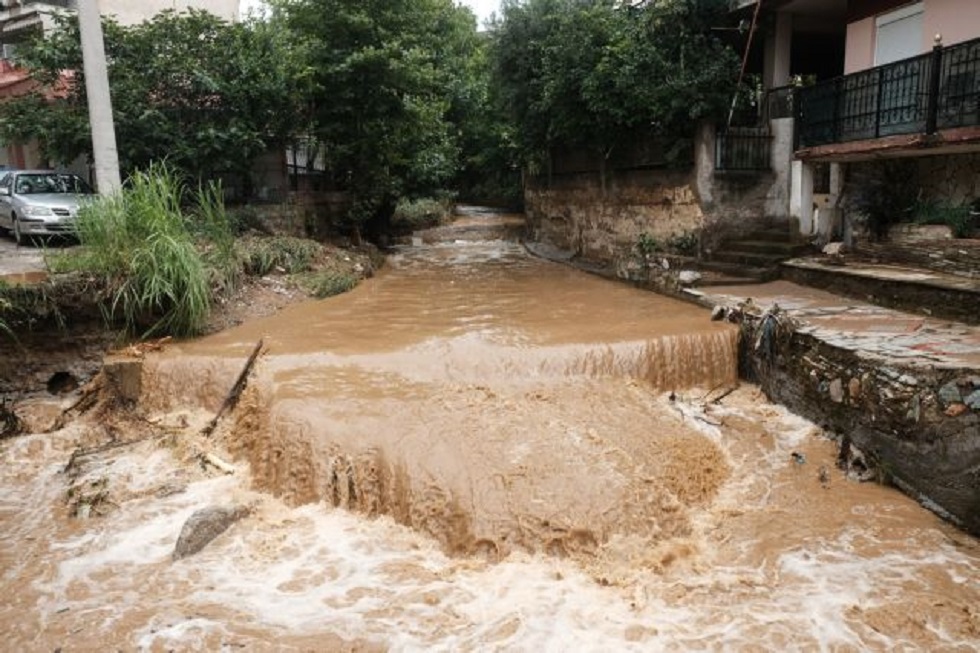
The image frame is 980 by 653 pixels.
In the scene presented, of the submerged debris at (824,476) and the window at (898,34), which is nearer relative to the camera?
the submerged debris at (824,476)

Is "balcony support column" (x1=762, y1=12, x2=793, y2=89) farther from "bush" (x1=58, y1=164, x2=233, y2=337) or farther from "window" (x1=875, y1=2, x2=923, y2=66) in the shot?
"bush" (x1=58, y1=164, x2=233, y2=337)

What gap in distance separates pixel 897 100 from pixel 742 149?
2644 mm

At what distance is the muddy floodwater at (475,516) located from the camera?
4.68 meters

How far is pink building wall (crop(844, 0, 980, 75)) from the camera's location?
32.5 ft

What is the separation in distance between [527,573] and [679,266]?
8.32 m

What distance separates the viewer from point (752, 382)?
28.3 ft

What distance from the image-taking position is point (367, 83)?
49.1 ft

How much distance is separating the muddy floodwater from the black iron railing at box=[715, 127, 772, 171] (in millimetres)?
4817

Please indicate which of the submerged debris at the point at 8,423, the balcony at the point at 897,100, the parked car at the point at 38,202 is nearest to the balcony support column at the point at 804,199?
the balcony at the point at 897,100

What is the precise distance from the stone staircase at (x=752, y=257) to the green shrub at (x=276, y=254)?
7.10 meters

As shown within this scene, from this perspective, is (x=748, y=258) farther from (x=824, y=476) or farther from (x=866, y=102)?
(x=824, y=476)

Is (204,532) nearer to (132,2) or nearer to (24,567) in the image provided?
(24,567)

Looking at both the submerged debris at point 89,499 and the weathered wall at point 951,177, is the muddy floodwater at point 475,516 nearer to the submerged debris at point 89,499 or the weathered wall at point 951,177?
the submerged debris at point 89,499

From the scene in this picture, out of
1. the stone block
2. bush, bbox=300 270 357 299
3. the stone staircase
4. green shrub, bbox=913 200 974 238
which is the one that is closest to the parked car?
bush, bbox=300 270 357 299
